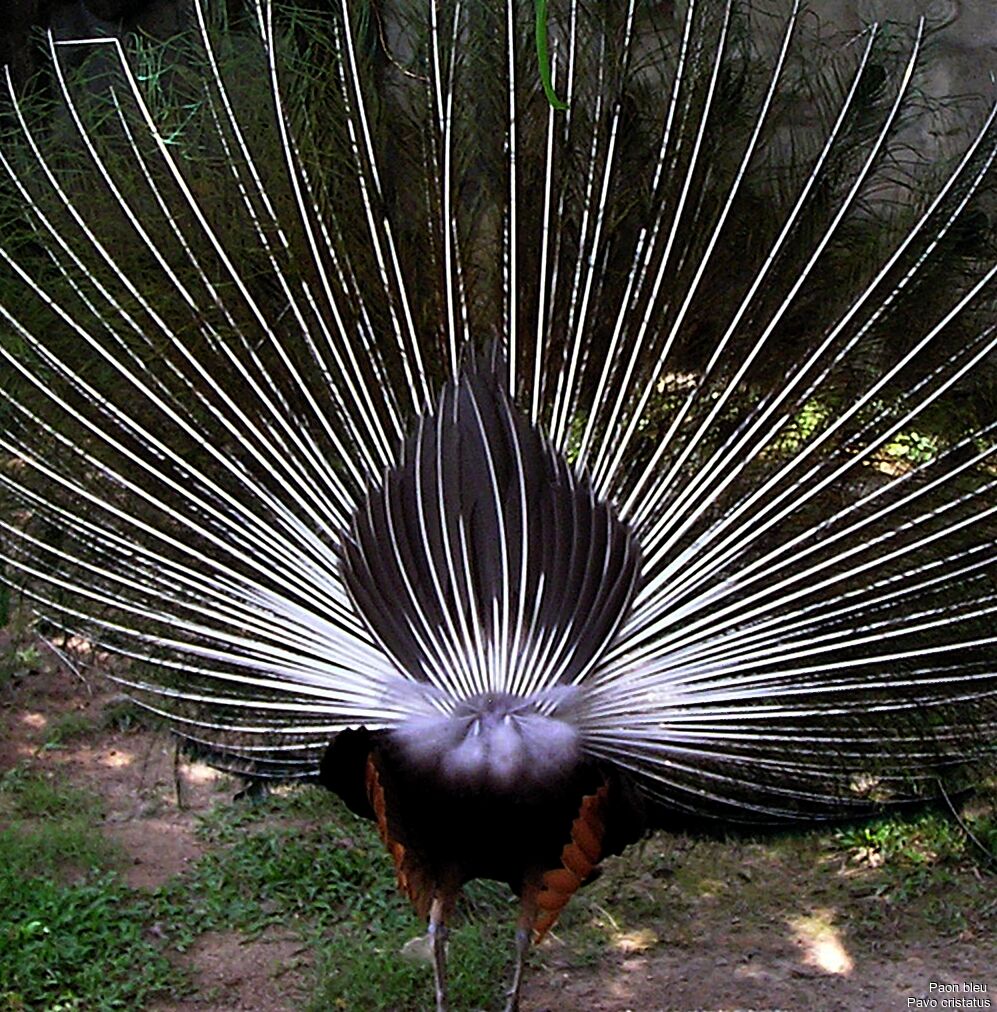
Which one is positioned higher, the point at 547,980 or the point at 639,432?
the point at 639,432

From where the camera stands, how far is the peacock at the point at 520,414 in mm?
3180

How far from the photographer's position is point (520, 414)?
3354mm

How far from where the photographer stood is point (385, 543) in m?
3.25

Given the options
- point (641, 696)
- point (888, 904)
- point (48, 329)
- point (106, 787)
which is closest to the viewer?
point (641, 696)

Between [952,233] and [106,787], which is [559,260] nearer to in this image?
[952,233]

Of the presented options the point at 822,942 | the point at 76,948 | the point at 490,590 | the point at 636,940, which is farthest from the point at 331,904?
the point at 490,590

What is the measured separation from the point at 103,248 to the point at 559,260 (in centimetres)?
114

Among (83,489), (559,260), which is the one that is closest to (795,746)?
(559,260)

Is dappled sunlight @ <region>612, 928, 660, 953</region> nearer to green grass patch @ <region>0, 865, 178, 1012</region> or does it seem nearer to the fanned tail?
the fanned tail

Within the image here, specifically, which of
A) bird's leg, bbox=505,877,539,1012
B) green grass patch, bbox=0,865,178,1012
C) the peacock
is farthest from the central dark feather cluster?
green grass patch, bbox=0,865,178,1012

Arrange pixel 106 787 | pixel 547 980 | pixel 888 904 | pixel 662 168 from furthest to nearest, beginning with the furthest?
1. pixel 106 787
2. pixel 888 904
3. pixel 547 980
4. pixel 662 168

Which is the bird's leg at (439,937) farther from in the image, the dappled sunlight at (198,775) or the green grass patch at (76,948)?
the dappled sunlight at (198,775)

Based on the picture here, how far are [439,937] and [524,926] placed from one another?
0.22 m

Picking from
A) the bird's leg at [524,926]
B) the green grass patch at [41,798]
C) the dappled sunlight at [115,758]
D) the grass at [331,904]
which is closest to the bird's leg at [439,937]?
the bird's leg at [524,926]
